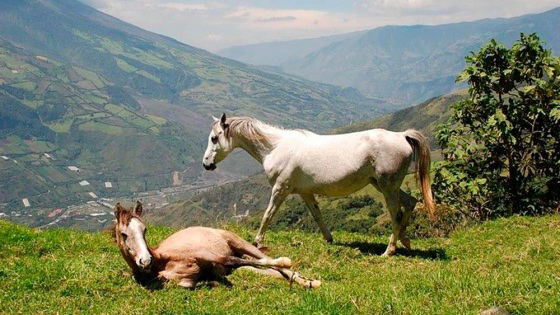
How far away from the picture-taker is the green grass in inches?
247

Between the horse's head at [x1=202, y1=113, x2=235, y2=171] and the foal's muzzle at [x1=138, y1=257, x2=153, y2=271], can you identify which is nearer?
the foal's muzzle at [x1=138, y1=257, x2=153, y2=271]

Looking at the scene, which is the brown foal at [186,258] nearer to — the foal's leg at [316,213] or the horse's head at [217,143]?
the foal's leg at [316,213]

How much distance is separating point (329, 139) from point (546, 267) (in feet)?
17.6

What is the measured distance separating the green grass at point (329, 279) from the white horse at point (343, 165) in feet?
3.54

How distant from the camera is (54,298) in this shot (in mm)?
7625

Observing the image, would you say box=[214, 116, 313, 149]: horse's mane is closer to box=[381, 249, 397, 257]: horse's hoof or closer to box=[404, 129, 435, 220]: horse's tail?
box=[404, 129, 435, 220]: horse's tail

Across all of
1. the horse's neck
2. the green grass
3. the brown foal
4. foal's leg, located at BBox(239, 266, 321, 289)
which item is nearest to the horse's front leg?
the green grass

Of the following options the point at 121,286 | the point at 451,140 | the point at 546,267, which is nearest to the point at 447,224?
the point at 451,140

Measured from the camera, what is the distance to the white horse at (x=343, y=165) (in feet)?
36.6

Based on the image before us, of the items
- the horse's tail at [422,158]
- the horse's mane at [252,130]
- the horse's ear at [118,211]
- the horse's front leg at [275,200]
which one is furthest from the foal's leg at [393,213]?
the horse's ear at [118,211]

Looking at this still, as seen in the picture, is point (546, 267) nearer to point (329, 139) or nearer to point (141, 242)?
point (329, 139)

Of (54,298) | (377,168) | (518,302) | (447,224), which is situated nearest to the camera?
(518,302)

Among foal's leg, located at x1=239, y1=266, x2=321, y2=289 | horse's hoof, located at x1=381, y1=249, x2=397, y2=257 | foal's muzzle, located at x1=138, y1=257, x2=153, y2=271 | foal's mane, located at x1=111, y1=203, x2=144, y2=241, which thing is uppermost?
foal's mane, located at x1=111, y1=203, x2=144, y2=241

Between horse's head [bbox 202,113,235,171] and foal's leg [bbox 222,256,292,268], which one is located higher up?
horse's head [bbox 202,113,235,171]
